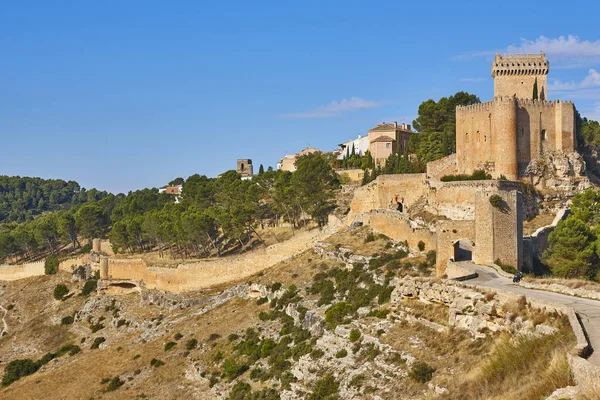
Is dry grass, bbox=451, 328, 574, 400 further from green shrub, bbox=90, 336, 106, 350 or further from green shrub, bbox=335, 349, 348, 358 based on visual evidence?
green shrub, bbox=90, 336, 106, 350

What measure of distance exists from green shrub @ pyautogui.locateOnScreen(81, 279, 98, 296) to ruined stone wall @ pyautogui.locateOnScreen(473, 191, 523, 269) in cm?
3749

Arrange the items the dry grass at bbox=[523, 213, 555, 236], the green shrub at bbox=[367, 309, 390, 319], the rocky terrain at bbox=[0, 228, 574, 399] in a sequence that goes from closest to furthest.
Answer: the rocky terrain at bbox=[0, 228, 574, 399]
the green shrub at bbox=[367, 309, 390, 319]
the dry grass at bbox=[523, 213, 555, 236]

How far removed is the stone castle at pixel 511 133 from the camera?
4144cm

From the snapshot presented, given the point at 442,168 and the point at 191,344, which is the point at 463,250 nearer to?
the point at 191,344

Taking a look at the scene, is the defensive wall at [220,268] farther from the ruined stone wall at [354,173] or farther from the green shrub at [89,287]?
the ruined stone wall at [354,173]

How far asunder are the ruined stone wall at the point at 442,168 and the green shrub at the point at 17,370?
2885 cm

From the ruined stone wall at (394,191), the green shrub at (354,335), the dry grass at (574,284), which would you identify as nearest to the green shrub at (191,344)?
the green shrub at (354,335)

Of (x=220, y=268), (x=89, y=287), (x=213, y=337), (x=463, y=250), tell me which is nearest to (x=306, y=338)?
(x=463, y=250)

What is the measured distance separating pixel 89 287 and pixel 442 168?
3056cm

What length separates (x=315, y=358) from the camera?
79.5 ft

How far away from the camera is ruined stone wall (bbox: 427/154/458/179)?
44.2 m

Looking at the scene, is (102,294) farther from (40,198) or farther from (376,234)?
(40,198)

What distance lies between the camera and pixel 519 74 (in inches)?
1869

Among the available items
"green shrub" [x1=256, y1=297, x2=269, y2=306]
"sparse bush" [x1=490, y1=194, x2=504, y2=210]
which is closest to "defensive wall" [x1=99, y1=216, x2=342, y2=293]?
"green shrub" [x1=256, y1=297, x2=269, y2=306]
